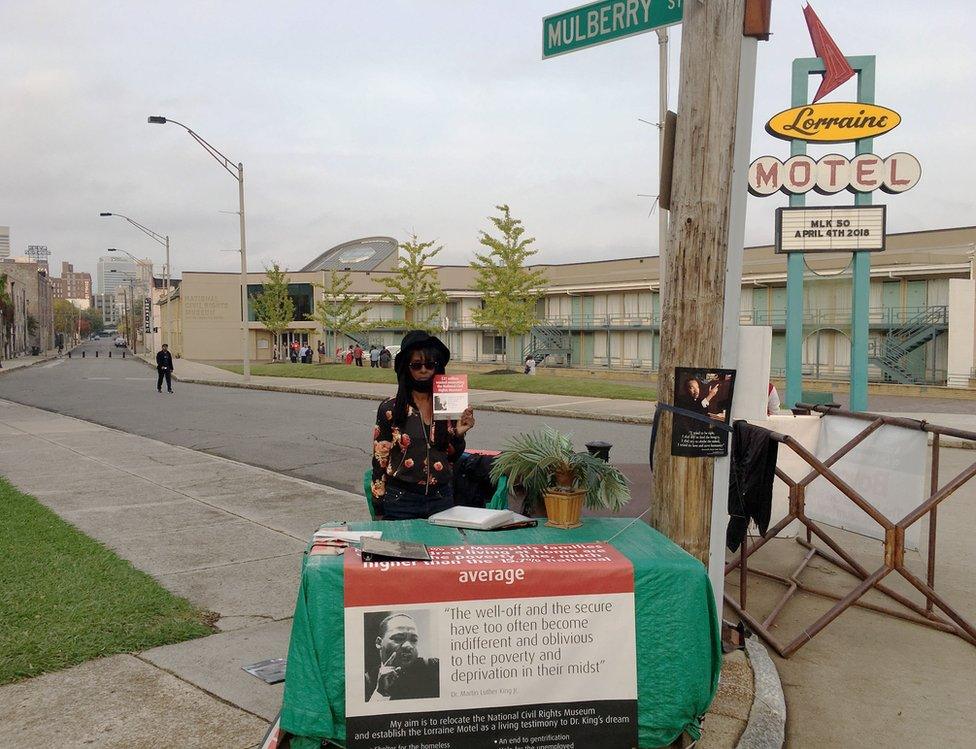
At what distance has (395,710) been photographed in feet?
10.2

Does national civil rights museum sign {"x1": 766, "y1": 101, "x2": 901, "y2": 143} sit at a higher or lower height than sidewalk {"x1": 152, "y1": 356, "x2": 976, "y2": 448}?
higher

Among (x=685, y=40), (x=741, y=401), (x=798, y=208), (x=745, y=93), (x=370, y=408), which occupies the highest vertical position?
(x=798, y=208)

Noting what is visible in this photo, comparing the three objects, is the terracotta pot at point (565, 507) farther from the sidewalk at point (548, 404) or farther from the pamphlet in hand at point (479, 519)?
the sidewalk at point (548, 404)

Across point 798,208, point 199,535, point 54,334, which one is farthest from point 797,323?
point 54,334

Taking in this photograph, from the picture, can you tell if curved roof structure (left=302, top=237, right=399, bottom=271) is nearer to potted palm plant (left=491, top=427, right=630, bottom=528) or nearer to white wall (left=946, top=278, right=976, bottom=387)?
white wall (left=946, top=278, right=976, bottom=387)

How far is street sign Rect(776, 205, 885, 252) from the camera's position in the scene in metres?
17.0

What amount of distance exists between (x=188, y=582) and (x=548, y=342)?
4409 cm

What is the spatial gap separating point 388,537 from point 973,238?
38603 millimetres

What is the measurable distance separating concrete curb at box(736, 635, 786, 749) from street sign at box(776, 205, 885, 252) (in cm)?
1423

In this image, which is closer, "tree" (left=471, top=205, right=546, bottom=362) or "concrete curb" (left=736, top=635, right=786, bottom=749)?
"concrete curb" (left=736, top=635, right=786, bottom=749)

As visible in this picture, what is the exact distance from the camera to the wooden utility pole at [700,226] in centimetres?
377

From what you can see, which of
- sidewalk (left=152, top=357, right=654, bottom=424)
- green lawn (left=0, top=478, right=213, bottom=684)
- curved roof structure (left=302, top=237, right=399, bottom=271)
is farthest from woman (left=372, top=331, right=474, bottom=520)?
curved roof structure (left=302, top=237, right=399, bottom=271)

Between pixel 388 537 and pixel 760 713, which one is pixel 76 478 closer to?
pixel 388 537

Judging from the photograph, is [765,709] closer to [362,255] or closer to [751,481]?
[751,481]
